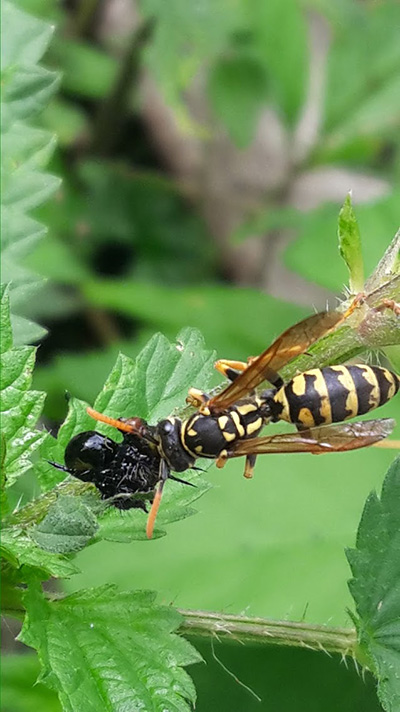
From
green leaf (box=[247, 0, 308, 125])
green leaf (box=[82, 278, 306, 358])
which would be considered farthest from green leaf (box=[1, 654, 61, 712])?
green leaf (box=[247, 0, 308, 125])

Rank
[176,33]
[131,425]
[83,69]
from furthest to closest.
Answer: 1. [83,69]
2. [176,33]
3. [131,425]

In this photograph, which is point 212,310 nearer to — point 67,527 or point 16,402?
point 16,402

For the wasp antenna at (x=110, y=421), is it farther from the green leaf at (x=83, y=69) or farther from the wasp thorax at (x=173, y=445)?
the green leaf at (x=83, y=69)

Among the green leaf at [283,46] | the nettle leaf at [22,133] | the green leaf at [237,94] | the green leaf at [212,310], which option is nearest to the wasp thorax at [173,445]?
the nettle leaf at [22,133]

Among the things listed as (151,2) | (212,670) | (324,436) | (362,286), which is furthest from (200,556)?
(151,2)

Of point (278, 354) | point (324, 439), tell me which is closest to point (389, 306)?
point (278, 354)

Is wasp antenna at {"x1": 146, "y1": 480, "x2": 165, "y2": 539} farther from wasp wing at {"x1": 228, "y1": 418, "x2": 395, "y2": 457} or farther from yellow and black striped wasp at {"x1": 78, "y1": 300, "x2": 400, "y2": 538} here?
wasp wing at {"x1": 228, "y1": 418, "x2": 395, "y2": 457}

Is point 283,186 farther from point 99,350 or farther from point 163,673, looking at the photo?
point 163,673
